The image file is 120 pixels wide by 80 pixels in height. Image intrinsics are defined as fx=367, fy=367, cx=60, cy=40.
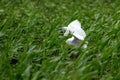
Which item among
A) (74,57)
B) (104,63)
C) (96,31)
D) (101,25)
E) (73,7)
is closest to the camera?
(104,63)

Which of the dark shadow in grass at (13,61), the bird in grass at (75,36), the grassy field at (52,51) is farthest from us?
the bird in grass at (75,36)

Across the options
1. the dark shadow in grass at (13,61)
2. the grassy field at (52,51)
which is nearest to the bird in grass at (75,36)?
the grassy field at (52,51)

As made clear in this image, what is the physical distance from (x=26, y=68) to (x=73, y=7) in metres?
3.71

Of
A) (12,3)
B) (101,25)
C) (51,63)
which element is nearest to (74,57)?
(51,63)

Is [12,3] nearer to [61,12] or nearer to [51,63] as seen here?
[61,12]

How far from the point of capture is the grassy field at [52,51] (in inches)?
124

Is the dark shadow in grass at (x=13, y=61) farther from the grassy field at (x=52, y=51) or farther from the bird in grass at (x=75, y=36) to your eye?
the bird in grass at (x=75, y=36)

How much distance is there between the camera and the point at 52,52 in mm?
3830

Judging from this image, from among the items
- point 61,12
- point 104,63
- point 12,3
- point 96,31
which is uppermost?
point 12,3

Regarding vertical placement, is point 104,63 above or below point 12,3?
below

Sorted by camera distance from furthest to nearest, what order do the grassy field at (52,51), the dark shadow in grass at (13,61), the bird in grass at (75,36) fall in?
the bird in grass at (75,36), the dark shadow in grass at (13,61), the grassy field at (52,51)

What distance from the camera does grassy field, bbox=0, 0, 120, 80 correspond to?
316 centimetres

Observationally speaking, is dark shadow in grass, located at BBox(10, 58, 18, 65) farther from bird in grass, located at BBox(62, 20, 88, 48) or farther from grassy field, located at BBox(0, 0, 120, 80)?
bird in grass, located at BBox(62, 20, 88, 48)

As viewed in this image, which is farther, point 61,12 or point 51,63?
point 61,12
